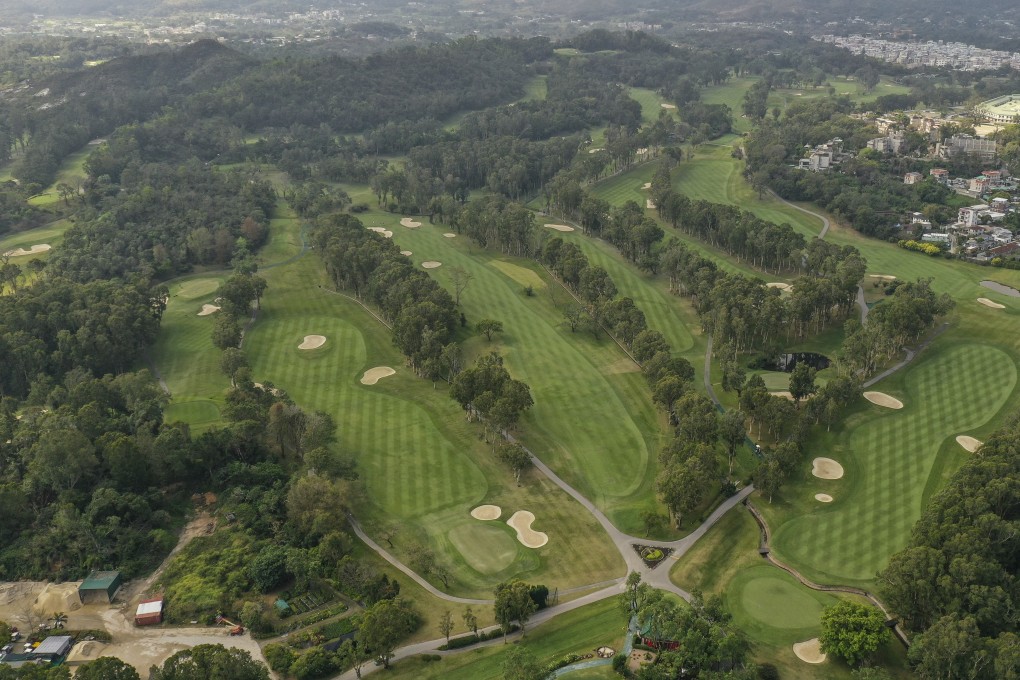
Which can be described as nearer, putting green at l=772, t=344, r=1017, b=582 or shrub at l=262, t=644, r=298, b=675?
shrub at l=262, t=644, r=298, b=675

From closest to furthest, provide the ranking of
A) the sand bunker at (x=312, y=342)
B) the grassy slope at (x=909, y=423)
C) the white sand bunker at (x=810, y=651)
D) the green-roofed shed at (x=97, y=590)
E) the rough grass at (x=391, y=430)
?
the white sand bunker at (x=810, y=651)
the green-roofed shed at (x=97, y=590)
the grassy slope at (x=909, y=423)
the rough grass at (x=391, y=430)
the sand bunker at (x=312, y=342)

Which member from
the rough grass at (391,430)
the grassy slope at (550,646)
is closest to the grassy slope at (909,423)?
the grassy slope at (550,646)

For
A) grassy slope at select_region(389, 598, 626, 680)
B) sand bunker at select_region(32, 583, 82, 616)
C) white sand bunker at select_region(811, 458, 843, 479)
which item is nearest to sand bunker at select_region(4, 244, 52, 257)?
sand bunker at select_region(32, 583, 82, 616)

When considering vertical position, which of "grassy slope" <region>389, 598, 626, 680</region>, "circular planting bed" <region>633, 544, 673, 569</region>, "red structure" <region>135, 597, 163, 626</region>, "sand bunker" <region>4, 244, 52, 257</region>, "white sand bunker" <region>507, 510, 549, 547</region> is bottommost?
"sand bunker" <region>4, 244, 52, 257</region>

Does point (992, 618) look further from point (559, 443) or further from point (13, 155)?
point (13, 155)

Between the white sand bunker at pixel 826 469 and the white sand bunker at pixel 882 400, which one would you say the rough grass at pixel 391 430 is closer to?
the white sand bunker at pixel 826 469

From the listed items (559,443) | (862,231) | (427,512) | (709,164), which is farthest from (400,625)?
(709,164)

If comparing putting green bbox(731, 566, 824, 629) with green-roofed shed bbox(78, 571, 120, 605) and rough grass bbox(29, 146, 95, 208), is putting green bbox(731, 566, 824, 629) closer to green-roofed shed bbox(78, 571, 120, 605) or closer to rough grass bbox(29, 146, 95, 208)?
green-roofed shed bbox(78, 571, 120, 605)
